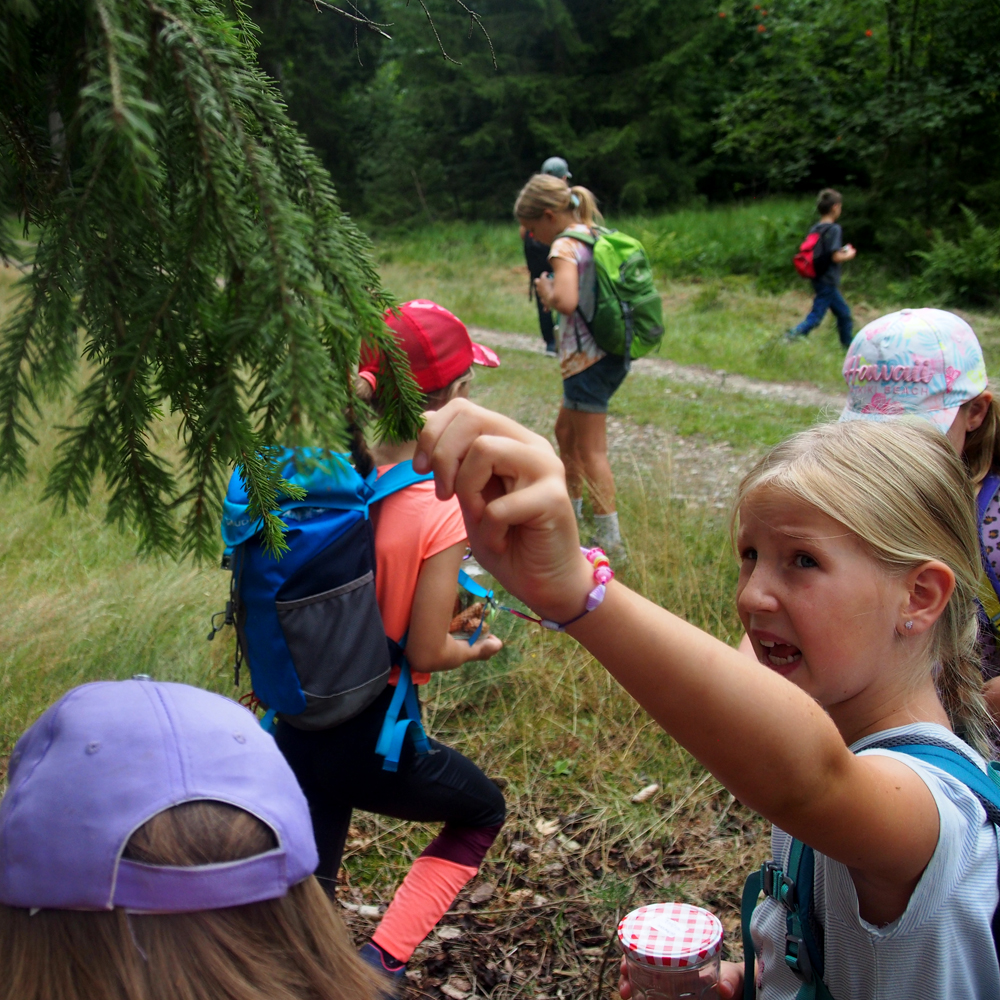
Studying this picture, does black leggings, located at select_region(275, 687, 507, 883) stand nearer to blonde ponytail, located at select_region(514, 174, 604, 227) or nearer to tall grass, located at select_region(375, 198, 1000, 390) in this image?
blonde ponytail, located at select_region(514, 174, 604, 227)

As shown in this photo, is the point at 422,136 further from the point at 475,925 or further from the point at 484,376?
the point at 475,925

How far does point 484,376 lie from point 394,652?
7.77 meters

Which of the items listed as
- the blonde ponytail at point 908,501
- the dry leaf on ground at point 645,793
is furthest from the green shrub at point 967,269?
the blonde ponytail at point 908,501

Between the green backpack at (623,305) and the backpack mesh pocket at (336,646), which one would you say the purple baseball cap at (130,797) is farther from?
the green backpack at (623,305)

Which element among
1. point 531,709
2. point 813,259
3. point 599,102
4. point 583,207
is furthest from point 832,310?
point 599,102

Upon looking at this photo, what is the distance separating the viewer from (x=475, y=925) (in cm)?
275

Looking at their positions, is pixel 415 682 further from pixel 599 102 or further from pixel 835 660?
pixel 599 102

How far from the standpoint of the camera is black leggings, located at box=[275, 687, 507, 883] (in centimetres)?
212

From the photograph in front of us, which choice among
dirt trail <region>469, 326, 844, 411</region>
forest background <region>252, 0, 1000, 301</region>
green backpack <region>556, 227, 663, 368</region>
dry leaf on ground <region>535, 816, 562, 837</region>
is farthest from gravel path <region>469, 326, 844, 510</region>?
forest background <region>252, 0, 1000, 301</region>

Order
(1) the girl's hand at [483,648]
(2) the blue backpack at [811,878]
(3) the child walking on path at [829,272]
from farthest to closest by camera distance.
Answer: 1. (3) the child walking on path at [829,272]
2. (1) the girl's hand at [483,648]
3. (2) the blue backpack at [811,878]

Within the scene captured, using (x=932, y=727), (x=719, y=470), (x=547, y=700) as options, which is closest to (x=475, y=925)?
(x=547, y=700)

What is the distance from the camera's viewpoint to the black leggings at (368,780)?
2.12 meters

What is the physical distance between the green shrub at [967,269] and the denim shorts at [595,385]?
34.7ft

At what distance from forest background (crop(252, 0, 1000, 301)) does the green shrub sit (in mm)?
1206
